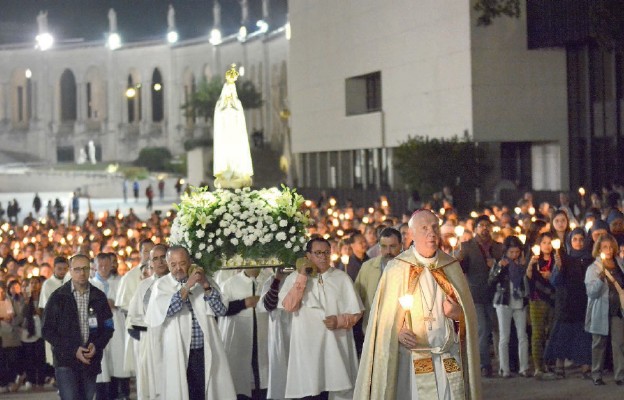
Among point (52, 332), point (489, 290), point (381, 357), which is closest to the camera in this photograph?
point (381, 357)

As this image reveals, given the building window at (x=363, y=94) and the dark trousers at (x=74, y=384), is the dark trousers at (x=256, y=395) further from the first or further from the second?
the building window at (x=363, y=94)

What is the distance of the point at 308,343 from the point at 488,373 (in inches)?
164

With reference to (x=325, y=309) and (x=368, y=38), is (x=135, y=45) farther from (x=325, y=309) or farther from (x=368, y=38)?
(x=325, y=309)

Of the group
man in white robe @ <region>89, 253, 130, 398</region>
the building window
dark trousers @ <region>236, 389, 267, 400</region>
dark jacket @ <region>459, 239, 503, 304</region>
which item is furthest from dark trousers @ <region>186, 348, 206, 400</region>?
the building window

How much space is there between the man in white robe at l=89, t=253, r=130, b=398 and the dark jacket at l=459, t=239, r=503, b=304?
4078 millimetres

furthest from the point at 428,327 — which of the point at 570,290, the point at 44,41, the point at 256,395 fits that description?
the point at 44,41

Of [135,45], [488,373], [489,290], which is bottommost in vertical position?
[488,373]

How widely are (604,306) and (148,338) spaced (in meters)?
5.16

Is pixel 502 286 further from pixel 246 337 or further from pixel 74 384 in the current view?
pixel 74 384

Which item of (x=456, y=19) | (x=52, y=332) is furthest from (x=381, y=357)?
(x=456, y=19)

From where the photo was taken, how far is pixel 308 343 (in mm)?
11375

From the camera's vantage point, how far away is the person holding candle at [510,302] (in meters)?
14.7

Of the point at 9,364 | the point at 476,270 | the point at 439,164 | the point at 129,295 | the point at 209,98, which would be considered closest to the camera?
the point at 129,295

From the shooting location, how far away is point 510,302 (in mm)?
14719
